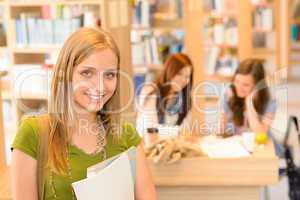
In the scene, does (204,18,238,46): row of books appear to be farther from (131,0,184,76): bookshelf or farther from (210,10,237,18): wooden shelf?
(131,0,184,76): bookshelf

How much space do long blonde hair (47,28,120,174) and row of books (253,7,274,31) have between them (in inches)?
247

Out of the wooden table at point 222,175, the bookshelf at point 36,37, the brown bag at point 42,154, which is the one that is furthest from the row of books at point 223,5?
the brown bag at point 42,154

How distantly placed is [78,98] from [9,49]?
3.05 metres

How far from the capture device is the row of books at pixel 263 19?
7828 mm

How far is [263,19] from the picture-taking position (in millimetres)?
7895

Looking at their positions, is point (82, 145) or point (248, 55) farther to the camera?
point (248, 55)

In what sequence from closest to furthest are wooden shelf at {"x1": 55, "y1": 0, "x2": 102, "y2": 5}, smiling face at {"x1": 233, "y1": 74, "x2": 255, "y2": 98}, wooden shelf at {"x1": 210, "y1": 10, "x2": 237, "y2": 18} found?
1. smiling face at {"x1": 233, "y1": 74, "x2": 255, "y2": 98}
2. wooden shelf at {"x1": 55, "y1": 0, "x2": 102, "y2": 5}
3. wooden shelf at {"x1": 210, "y1": 10, "x2": 237, "y2": 18}

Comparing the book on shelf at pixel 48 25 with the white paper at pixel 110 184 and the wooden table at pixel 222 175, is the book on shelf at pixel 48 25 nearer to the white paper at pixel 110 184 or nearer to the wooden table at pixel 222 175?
the wooden table at pixel 222 175

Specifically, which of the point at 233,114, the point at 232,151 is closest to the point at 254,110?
the point at 233,114

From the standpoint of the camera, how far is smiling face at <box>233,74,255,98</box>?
143 inches

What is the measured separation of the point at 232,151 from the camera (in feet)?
8.43

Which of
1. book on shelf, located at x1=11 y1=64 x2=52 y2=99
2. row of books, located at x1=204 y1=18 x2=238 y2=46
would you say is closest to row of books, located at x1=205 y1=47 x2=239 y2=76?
row of books, located at x1=204 y1=18 x2=238 y2=46

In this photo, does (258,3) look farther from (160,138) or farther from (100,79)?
(100,79)

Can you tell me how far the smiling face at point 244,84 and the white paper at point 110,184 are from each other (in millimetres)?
1884
